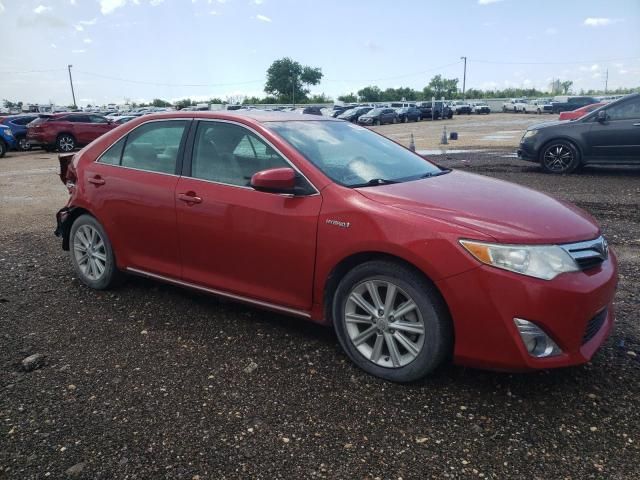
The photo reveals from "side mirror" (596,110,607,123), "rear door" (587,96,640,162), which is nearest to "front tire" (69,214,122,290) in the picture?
"rear door" (587,96,640,162)

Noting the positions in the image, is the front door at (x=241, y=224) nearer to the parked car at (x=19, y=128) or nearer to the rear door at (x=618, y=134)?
the rear door at (x=618, y=134)

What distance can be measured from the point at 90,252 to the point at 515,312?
3.68 meters

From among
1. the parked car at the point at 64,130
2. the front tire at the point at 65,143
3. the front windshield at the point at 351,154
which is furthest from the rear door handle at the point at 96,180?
the front tire at the point at 65,143

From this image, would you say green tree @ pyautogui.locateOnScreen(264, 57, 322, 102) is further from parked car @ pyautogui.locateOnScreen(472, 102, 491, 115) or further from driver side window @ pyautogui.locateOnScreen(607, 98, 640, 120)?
driver side window @ pyautogui.locateOnScreen(607, 98, 640, 120)

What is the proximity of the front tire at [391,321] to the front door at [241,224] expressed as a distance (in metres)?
0.32

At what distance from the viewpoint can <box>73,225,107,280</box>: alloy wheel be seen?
15.4 feet

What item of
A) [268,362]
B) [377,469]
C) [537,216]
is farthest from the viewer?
[268,362]

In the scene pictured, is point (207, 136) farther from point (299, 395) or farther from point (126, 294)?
point (299, 395)

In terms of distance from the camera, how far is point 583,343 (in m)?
2.87

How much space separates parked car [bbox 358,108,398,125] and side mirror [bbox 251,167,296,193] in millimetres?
38415

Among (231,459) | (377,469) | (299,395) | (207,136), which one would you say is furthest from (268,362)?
(207,136)

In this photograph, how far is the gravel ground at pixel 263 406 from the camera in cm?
250

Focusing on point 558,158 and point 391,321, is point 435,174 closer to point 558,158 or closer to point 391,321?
point 391,321

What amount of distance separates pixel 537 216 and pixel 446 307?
0.76m
